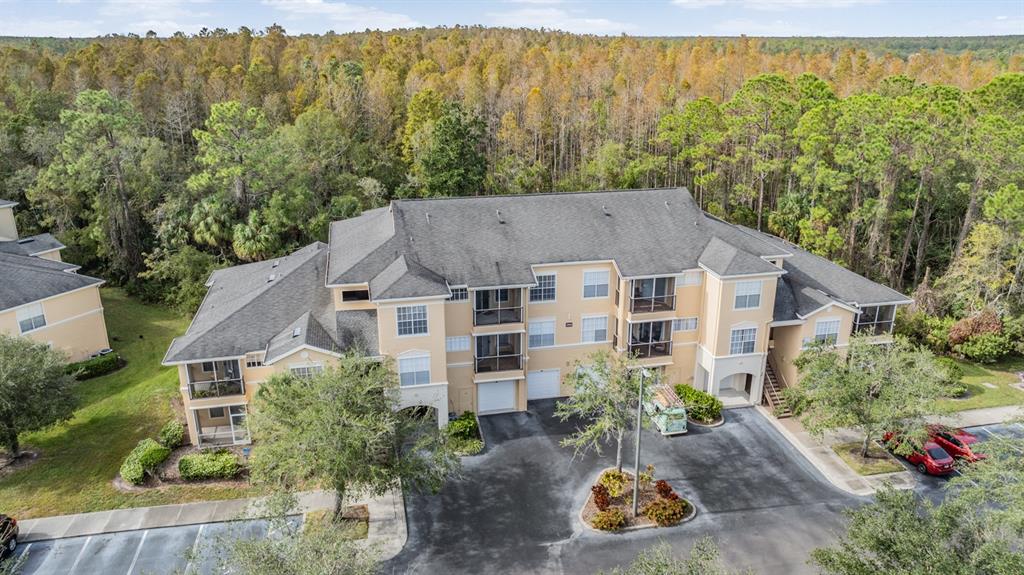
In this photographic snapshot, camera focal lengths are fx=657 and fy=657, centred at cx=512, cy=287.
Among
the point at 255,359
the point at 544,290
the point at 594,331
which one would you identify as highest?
the point at 544,290

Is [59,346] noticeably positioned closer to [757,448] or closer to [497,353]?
[497,353]


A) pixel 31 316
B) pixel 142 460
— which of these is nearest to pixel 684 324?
pixel 142 460

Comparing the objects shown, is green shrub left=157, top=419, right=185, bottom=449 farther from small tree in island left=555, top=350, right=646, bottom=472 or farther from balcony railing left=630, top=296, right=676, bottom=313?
balcony railing left=630, top=296, right=676, bottom=313

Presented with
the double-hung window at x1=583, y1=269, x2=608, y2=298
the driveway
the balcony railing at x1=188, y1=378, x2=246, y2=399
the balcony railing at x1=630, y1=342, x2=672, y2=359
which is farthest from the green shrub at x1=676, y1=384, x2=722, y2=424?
the balcony railing at x1=188, y1=378, x2=246, y2=399

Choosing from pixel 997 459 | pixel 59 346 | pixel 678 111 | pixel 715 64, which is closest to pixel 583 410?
pixel 997 459

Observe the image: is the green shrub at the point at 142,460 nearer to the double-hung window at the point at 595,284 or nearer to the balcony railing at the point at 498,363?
the balcony railing at the point at 498,363

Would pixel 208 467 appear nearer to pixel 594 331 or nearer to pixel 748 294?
pixel 594 331
